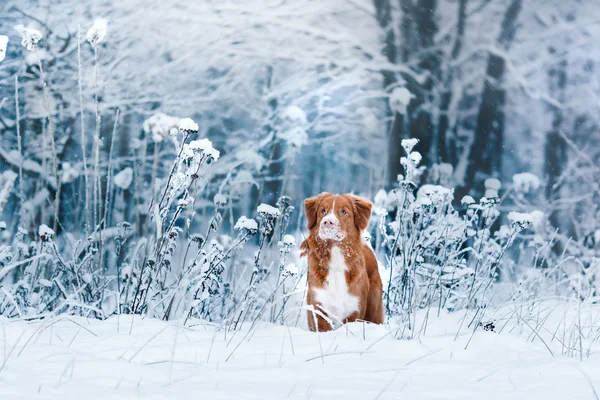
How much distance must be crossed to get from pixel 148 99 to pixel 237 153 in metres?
1.02

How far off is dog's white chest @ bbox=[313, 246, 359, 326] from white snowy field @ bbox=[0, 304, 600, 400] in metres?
0.50

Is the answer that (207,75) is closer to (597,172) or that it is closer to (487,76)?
(487,76)

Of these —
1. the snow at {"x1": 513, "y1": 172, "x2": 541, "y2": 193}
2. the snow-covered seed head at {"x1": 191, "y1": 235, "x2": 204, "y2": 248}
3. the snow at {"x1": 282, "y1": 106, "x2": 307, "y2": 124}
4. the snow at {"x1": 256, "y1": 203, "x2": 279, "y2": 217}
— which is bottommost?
the snow-covered seed head at {"x1": 191, "y1": 235, "x2": 204, "y2": 248}

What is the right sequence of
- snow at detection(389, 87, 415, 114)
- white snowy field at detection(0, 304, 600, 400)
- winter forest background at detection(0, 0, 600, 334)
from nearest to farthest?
white snowy field at detection(0, 304, 600, 400) < winter forest background at detection(0, 0, 600, 334) < snow at detection(389, 87, 415, 114)

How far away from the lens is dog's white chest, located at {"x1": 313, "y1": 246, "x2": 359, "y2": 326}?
2750 mm

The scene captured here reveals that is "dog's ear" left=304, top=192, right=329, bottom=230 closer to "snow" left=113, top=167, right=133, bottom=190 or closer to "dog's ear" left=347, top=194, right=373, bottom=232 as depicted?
"dog's ear" left=347, top=194, right=373, bottom=232

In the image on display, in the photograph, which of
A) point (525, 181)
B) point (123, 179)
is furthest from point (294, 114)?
point (525, 181)

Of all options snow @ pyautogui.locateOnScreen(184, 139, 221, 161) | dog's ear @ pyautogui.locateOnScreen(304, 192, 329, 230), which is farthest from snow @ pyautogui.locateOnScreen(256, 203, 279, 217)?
dog's ear @ pyautogui.locateOnScreen(304, 192, 329, 230)

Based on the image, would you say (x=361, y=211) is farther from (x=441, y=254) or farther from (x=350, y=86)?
(x=350, y=86)

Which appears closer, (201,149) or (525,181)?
(201,149)

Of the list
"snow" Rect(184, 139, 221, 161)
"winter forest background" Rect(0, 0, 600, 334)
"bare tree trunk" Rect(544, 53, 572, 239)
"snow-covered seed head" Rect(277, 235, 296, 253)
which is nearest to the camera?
"snow" Rect(184, 139, 221, 161)

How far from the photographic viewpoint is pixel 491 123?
679 centimetres

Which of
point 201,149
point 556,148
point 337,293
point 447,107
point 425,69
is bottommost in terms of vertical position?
point 337,293

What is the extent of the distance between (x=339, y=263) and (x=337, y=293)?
5.2 inches
